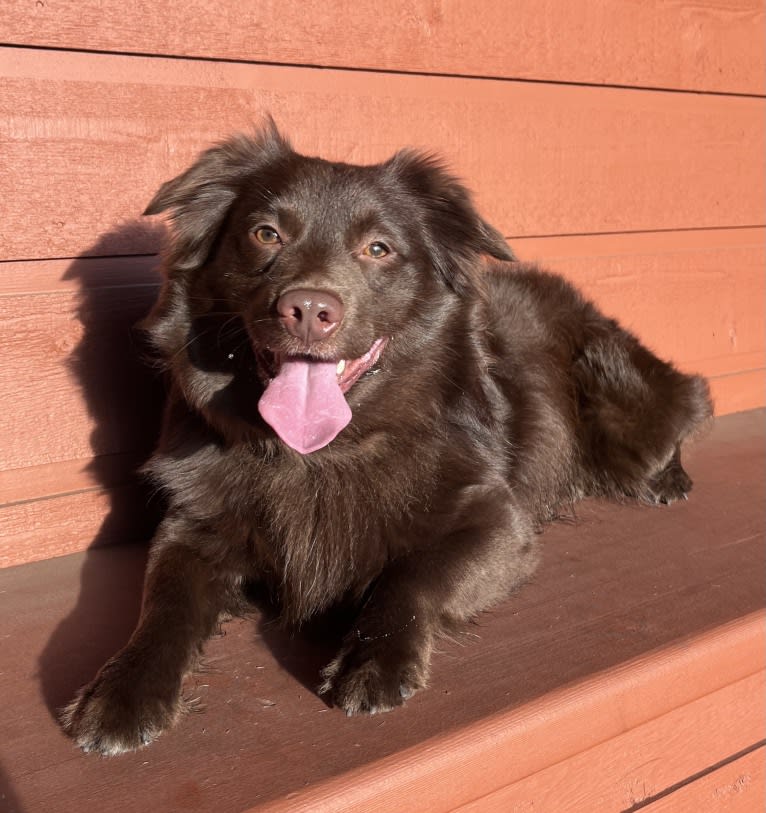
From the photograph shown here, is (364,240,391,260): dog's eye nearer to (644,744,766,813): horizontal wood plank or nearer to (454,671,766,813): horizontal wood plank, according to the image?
(454,671,766,813): horizontal wood plank

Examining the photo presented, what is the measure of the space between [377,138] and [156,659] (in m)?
2.07

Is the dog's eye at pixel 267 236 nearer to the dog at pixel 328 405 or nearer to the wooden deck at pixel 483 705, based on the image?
the dog at pixel 328 405

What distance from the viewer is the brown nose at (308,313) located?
2160 millimetres

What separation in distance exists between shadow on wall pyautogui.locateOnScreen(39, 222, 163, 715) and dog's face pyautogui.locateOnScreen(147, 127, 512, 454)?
43 cm

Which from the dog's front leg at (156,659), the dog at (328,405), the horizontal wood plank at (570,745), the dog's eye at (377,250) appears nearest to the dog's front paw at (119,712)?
the dog's front leg at (156,659)

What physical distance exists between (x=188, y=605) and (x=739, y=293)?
3.50 meters

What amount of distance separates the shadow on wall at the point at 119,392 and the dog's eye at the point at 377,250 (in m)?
0.81

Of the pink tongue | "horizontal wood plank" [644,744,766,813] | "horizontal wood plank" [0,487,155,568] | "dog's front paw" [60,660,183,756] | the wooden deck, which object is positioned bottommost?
"horizontal wood plank" [644,744,766,813]

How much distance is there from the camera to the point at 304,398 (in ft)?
7.60

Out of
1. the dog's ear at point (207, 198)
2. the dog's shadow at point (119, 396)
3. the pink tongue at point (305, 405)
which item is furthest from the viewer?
the dog's shadow at point (119, 396)

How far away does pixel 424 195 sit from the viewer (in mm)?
2693

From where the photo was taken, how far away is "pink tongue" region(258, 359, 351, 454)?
2.25 meters

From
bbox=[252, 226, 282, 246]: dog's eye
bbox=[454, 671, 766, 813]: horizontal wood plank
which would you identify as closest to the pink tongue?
bbox=[252, 226, 282, 246]: dog's eye

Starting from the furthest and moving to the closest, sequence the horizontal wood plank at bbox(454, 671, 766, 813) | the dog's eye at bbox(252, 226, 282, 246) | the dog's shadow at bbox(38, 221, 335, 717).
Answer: the dog's shadow at bbox(38, 221, 335, 717), the dog's eye at bbox(252, 226, 282, 246), the horizontal wood plank at bbox(454, 671, 766, 813)
